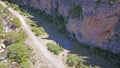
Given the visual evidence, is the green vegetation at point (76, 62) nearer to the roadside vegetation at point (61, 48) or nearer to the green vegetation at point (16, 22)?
the roadside vegetation at point (61, 48)

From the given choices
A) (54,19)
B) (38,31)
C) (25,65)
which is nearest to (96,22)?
(25,65)

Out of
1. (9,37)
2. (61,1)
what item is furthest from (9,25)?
(61,1)

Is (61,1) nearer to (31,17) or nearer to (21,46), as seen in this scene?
(31,17)

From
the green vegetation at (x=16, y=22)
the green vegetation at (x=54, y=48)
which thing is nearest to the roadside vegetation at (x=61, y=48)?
the green vegetation at (x=54, y=48)

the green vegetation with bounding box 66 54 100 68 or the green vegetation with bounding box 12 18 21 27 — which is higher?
the green vegetation with bounding box 12 18 21 27

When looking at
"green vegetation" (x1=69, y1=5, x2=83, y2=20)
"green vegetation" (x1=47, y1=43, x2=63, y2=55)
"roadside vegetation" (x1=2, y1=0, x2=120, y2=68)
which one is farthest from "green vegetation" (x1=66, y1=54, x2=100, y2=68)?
"green vegetation" (x1=69, y1=5, x2=83, y2=20)

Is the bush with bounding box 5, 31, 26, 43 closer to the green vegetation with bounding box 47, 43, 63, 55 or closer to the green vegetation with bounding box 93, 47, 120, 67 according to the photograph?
the green vegetation with bounding box 47, 43, 63, 55
